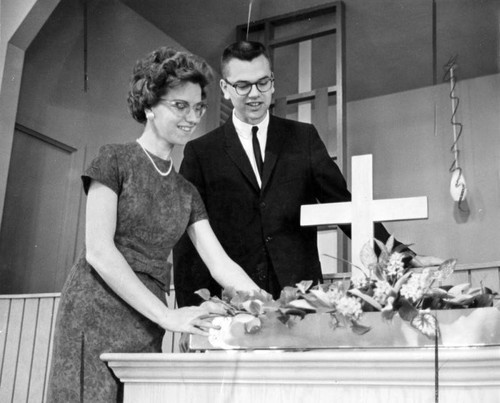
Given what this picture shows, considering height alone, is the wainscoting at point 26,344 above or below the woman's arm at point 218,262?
below

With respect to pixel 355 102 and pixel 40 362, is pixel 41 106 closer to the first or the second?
pixel 40 362

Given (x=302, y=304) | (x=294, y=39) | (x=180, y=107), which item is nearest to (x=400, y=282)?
(x=302, y=304)

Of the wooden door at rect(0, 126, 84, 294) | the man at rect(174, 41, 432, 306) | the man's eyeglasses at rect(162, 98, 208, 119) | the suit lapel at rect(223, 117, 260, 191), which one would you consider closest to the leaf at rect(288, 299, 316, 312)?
the man's eyeglasses at rect(162, 98, 208, 119)

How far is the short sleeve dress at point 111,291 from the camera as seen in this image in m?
1.24

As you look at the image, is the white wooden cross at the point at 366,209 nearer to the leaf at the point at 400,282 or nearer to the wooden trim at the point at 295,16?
the leaf at the point at 400,282

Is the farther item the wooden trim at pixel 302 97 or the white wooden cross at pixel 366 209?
the wooden trim at pixel 302 97

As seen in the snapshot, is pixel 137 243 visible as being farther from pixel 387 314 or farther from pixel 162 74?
pixel 387 314

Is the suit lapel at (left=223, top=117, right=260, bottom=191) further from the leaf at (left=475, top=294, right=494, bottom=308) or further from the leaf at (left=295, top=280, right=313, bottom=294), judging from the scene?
the leaf at (left=475, top=294, right=494, bottom=308)

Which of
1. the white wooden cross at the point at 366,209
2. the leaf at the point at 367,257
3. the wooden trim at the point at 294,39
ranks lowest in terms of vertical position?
the leaf at the point at 367,257

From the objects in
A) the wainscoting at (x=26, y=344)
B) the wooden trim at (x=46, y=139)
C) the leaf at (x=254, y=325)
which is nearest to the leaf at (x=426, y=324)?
the leaf at (x=254, y=325)

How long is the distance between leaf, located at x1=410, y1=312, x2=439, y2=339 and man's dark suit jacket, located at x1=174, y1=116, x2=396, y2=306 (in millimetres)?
966

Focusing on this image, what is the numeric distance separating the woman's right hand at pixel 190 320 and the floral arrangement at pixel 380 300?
0.17 feet

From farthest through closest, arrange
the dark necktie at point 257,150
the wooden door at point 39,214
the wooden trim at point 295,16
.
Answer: the wooden trim at point 295,16 < the wooden door at point 39,214 < the dark necktie at point 257,150

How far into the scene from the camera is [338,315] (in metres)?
0.99
